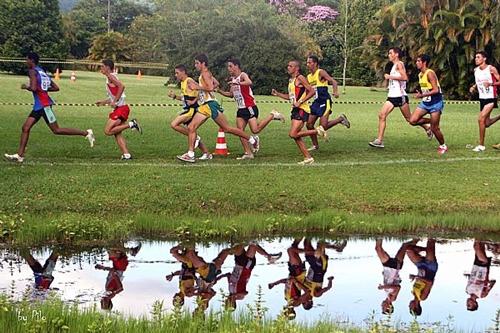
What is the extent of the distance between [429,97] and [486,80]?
3.62ft

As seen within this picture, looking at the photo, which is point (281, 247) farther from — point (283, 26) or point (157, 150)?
point (283, 26)

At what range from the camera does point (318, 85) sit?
15.5 m

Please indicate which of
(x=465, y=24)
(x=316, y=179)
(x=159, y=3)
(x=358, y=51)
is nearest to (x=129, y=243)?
(x=316, y=179)

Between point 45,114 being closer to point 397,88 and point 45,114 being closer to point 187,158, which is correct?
point 187,158

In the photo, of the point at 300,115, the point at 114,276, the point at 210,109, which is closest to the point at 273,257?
the point at 114,276

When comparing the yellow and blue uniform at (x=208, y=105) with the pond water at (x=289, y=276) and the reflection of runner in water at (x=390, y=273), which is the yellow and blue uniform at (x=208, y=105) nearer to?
the pond water at (x=289, y=276)

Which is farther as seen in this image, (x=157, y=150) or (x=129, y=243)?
(x=157, y=150)

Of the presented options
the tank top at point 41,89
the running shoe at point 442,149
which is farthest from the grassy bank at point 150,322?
the running shoe at point 442,149

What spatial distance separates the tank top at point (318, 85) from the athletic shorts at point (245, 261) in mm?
6531

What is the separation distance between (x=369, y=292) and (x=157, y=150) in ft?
28.5

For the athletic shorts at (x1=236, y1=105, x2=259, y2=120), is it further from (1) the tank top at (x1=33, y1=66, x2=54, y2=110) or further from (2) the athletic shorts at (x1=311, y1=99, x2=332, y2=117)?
(1) the tank top at (x1=33, y1=66, x2=54, y2=110)

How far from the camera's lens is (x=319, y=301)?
743 centimetres

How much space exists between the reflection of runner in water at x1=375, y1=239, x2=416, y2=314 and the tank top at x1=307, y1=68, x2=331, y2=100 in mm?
5817

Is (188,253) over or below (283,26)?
below
